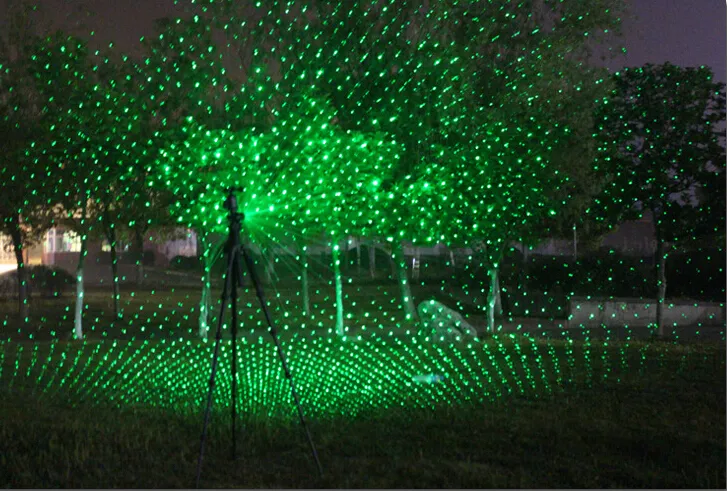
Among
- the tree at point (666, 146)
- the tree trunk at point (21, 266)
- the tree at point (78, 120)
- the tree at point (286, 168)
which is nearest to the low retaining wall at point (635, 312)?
the tree at point (666, 146)

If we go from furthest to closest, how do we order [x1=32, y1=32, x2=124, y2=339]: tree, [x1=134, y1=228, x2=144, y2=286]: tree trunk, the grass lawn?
Answer: 1. [x1=134, y1=228, x2=144, y2=286]: tree trunk
2. [x1=32, y1=32, x2=124, y2=339]: tree
3. the grass lawn

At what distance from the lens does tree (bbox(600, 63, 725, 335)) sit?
1247 centimetres

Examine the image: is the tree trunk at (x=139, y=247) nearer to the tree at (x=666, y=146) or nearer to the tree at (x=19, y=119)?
the tree at (x=19, y=119)

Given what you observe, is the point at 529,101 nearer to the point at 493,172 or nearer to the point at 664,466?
the point at 493,172

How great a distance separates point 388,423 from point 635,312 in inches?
468

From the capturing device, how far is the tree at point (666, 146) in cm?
1247

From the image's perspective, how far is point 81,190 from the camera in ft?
47.7

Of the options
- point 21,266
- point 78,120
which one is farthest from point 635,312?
point 21,266

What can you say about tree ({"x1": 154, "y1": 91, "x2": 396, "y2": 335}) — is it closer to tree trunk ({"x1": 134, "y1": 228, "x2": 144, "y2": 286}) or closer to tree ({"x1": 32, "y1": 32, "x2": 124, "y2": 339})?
tree ({"x1": 32, "y1": 32, "x2": 124, "y2": 339})

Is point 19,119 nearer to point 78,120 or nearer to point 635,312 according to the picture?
point 78,120

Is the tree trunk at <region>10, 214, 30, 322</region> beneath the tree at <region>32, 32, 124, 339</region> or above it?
beneath

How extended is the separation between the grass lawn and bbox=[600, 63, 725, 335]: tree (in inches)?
111

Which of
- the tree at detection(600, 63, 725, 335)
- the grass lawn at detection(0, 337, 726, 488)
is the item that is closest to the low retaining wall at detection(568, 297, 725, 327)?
the tree at detection(600, 63, 725, 335)

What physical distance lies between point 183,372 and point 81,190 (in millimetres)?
5853
